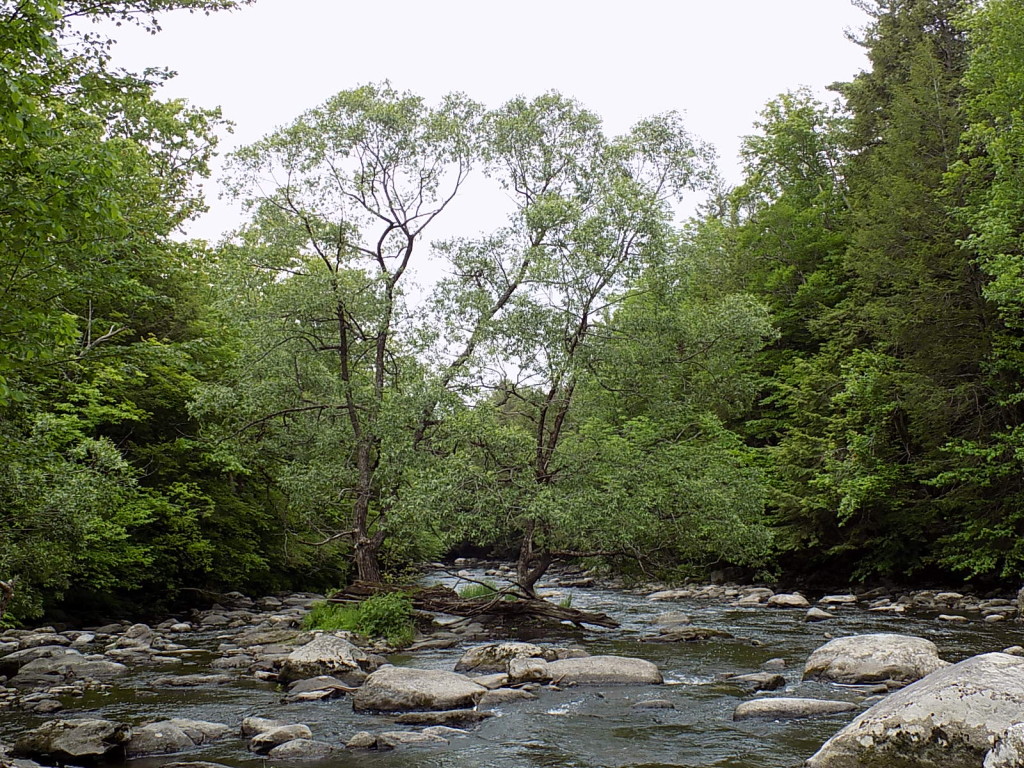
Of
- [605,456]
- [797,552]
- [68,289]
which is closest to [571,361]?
[605,456]

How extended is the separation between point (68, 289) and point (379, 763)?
6.06 meters

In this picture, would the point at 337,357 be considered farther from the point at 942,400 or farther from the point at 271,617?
the point at 942,400

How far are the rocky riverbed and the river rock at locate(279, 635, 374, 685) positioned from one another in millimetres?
33

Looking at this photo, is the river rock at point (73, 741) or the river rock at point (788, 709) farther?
the river rock at point (788, 709)

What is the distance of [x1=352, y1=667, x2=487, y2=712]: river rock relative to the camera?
982 centimetres

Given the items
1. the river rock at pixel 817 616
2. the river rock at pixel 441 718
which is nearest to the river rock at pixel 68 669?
the river rock at pixel 441 718

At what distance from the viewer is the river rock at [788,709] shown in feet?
29.7

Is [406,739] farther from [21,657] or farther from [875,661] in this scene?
[21,657]

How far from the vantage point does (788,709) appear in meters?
9.09

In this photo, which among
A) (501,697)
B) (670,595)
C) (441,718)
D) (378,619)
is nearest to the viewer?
(441,718)

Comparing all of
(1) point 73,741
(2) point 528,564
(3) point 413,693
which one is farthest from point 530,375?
(1) point 73,741

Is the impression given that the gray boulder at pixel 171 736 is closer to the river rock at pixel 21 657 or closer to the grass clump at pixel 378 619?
the river rock at pixel 21 657

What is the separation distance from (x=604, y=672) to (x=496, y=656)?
190cm

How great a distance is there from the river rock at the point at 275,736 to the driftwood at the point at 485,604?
884cm
